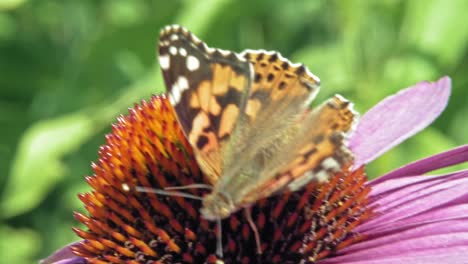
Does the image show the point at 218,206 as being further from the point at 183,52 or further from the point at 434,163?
the point at 434,163

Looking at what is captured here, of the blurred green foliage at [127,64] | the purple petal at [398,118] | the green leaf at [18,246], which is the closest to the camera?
the purple petal at [398,118]

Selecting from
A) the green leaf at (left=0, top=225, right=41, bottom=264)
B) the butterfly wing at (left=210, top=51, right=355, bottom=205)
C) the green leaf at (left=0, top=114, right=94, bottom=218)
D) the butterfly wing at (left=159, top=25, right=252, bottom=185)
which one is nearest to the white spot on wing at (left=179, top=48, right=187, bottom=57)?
the butterfly wing at (left=159, top=25, right=252, bottom=185)

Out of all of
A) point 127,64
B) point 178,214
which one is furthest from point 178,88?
point 127,64

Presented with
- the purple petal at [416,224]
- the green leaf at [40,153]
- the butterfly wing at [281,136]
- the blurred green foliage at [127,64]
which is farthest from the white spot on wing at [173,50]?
the green leaf at [40,153]

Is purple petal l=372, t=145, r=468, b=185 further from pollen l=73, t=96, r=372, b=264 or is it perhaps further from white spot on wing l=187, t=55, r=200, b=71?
white spot on wing l=187, t=55, r=200, b=71

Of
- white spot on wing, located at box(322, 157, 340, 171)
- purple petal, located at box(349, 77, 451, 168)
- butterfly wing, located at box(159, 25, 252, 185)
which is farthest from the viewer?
purple petal, located at box(349, 77, 451, 168)

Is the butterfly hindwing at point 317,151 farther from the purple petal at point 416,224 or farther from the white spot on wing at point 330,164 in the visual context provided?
the purple petal at point 416,224

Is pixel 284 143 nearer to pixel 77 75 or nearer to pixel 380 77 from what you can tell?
pixel 380 77
